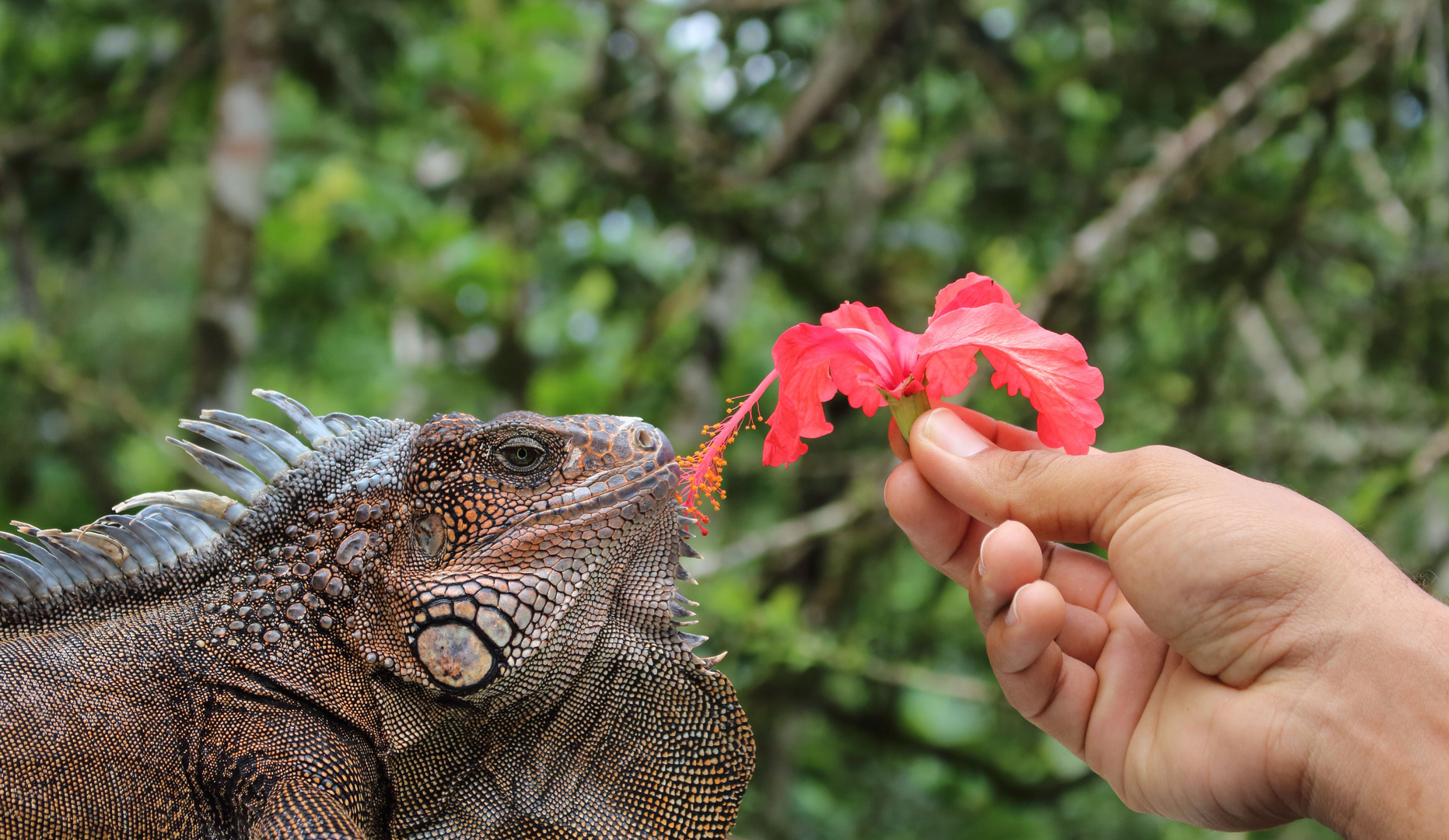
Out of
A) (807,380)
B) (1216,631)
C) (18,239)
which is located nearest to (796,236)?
(807,380)

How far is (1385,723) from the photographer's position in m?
1.37

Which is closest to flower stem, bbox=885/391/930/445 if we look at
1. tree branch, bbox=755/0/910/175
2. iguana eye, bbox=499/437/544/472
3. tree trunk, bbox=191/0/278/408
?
iguana eye, bbox=499/437/544/472

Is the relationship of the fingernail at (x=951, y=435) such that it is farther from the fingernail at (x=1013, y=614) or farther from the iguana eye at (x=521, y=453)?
the iguana eye at (x=521, y=453)

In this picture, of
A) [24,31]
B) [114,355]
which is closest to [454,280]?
[24,31]

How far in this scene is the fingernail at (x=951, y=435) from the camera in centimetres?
161

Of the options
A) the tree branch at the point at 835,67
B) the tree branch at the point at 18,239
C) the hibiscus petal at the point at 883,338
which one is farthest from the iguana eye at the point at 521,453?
the tree branch at the point at 18,239

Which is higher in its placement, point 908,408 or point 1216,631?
point 908,408

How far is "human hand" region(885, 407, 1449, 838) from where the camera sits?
137cm

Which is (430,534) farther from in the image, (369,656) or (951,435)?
(951,435)

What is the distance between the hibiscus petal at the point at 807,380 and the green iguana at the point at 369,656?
329 millimetres

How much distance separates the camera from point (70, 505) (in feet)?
17.1

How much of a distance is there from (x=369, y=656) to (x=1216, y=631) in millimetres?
1353

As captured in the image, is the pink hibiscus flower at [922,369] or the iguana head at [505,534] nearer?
the pink hibiscus flower at [922,369]

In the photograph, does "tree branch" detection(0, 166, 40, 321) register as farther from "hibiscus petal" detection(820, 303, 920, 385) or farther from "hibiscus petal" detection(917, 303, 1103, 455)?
"hibiscus petal" detection(917, 303, 1103, 455)
